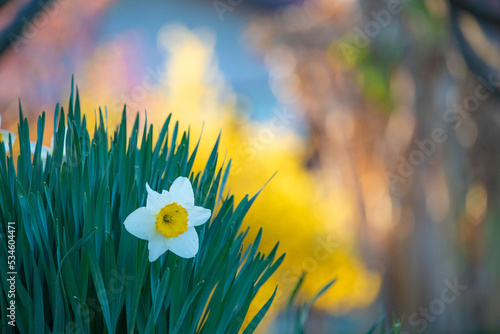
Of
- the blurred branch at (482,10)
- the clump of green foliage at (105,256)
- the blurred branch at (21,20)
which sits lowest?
the clump of green foliage at (105,256)

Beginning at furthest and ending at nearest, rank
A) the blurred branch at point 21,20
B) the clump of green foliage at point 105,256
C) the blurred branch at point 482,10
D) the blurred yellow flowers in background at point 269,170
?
the blurred yellow flowers in background at point 269,170, the blurred branch at point 482,10, the blurred branch at point 21,20, the clump of green foliage at point 105,256

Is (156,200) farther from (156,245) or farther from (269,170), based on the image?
(269,170)

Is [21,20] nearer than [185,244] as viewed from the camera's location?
No

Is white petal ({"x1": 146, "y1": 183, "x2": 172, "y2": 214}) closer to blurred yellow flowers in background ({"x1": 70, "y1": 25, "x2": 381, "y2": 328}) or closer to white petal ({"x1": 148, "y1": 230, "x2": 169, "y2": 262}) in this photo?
white petal ({"x1": 148, "y1": 230, "x2": 169, "y2": 262})

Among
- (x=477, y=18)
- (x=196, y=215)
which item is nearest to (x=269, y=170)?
(x=477, y=18)

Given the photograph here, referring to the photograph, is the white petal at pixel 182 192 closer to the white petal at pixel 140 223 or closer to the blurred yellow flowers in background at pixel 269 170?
the white petal at pixel 140 223

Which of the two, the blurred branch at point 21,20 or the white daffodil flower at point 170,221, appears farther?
the blurred branch at point 21,20

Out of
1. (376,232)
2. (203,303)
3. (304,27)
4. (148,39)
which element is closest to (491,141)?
(376,232)

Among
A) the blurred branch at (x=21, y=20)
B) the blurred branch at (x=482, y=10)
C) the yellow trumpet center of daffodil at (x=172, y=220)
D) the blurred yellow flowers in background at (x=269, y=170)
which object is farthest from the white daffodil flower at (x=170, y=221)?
the blurred yellow flowers in background at (x=269, y=170)
